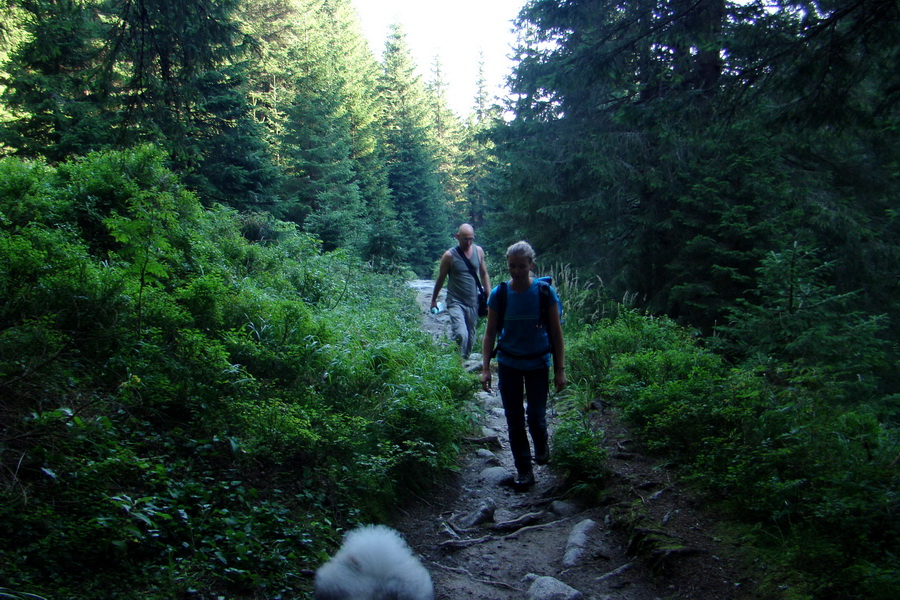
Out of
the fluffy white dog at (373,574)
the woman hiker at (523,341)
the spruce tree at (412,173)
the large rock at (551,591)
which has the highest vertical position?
the spruce tree at (412,173)

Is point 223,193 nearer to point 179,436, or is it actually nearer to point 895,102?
point 179,436

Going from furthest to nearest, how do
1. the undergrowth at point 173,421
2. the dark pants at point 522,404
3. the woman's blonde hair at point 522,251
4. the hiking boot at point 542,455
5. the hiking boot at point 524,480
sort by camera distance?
the hiking boot at point 542,455 < the hiking boot at point 524,480 < the dark pants at point 522,404 < the woman's blonde hair at point 522,251 < the undergrowth at point 173,421

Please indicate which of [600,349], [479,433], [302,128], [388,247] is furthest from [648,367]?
[302,128]

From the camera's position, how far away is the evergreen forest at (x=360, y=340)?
2939 mm

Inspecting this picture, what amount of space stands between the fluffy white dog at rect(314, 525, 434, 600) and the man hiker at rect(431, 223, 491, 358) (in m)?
5.74

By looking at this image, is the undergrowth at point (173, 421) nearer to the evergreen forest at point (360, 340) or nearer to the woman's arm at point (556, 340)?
the evergreen forest at point (360, 340)

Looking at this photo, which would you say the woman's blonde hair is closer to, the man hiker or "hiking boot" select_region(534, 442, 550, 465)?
"hiking boot" select_region(534, 442, 550, 465)

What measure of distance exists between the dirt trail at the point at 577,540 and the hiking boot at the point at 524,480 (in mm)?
77

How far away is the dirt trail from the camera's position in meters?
3.37

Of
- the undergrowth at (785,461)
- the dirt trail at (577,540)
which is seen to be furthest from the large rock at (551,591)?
the undergrowth at (785,461)

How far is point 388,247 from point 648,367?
15.8m

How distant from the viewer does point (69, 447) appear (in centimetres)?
308

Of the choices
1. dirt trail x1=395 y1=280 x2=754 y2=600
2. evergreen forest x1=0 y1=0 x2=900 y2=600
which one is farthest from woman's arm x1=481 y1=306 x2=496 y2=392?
dirt trail x1=395 y1=280 x2=754 y2=600

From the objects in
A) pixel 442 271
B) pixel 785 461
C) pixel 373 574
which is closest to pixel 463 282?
pixel 442 271
